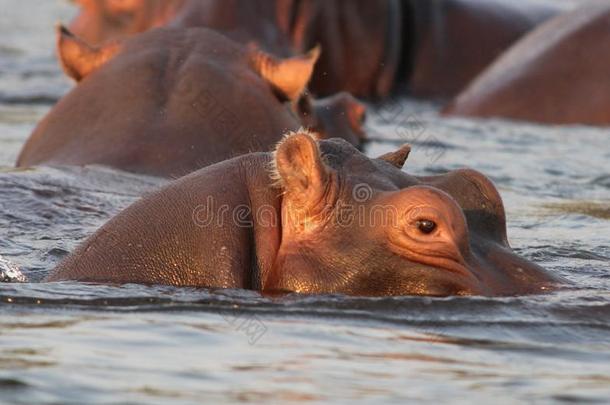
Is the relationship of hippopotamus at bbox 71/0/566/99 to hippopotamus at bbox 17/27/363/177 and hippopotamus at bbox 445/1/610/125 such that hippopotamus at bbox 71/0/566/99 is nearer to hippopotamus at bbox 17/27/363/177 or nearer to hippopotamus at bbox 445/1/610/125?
hippopotamus at bbox 445/1/610/125

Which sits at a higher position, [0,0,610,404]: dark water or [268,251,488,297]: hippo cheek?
[268,251,488,297]: hippo cheek

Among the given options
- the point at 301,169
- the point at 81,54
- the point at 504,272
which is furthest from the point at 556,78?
the point at 301,169

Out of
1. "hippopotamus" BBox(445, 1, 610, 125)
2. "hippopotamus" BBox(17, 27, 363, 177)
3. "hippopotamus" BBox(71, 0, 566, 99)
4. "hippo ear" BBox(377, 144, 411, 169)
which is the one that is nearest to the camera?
"hippo ear" BBox(377, 144, 411, 169)

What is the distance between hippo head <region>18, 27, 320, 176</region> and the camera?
7.99 meters

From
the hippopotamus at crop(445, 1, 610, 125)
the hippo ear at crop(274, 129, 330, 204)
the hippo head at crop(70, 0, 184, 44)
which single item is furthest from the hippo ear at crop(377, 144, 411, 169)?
the hippopotamus at crop(445, 1, 610, 125)

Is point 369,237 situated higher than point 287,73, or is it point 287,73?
point 287,73

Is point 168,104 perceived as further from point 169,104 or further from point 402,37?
point 402,37

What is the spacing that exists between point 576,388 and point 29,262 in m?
2.43

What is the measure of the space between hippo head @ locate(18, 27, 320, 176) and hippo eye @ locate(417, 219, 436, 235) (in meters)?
2.87

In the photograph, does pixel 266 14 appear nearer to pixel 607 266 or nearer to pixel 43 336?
pixel 607 266

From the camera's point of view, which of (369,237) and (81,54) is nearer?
(369,237)

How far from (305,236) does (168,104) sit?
10.4 feet

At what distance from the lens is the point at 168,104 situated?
8188 millimetres

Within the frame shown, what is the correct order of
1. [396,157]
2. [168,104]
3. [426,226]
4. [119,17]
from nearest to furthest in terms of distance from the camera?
[426,226], [396,157], [168,104], [119,17]
